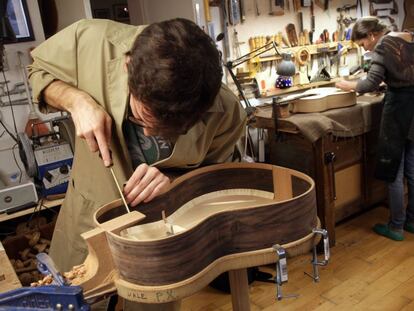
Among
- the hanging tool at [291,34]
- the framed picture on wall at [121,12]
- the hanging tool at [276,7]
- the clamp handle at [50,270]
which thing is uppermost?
the framed picture on wall at [121,12]

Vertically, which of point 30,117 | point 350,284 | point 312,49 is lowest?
point 350,284

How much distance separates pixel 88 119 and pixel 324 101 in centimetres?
176

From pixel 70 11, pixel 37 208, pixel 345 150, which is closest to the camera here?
pixel 37 208

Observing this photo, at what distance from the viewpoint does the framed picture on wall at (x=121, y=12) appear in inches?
158

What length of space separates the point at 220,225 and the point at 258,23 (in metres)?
2.69

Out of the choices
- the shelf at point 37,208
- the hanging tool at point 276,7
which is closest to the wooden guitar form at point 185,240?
the shelf at point 37,208

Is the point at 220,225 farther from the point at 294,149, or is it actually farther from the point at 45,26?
the point at 45,26

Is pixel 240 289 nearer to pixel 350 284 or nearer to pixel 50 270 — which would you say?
pixel 50 270

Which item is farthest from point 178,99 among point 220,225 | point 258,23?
point 258,23

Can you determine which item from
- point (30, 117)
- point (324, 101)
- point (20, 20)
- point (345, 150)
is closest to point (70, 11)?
point (20, 20)

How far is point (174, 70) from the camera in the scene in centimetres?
68

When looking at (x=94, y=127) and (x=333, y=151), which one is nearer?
(x=94, y=127)

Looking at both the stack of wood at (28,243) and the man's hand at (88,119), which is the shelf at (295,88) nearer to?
the stack of wood at (28,243)

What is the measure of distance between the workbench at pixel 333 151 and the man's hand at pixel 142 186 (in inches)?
58.9
